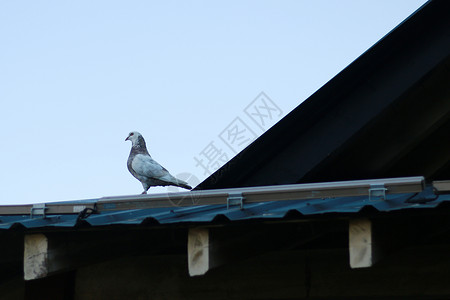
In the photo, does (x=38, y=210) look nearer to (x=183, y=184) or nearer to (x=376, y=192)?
(x=183, y=184)

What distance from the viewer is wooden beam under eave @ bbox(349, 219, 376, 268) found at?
390 centimetres

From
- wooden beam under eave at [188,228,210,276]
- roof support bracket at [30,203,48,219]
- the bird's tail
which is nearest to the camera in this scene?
wooden beam under eave at [188,228,210,276]

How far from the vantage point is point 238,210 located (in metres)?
4.12

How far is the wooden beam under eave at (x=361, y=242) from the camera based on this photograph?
3898mm

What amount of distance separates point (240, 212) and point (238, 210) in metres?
0.04

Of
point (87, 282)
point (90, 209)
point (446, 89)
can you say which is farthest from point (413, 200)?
point (87, 282)

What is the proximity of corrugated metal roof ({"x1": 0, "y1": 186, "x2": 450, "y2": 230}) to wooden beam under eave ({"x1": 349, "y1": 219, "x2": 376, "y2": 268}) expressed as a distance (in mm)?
94

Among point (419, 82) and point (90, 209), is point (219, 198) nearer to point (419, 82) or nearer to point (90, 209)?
point (90, 209)

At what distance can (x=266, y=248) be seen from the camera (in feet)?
15.1

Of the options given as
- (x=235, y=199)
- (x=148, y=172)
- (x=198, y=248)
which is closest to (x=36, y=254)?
(x=198, y=248)

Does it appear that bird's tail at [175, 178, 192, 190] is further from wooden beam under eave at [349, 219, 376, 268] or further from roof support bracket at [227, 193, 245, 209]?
wooden beam under eave at [349, 219, 376, 268]

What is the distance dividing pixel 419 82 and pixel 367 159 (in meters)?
0.68

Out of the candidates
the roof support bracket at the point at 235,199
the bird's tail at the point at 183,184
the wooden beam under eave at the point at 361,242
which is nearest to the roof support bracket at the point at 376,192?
the wooden beam under eave at the point at 361,242

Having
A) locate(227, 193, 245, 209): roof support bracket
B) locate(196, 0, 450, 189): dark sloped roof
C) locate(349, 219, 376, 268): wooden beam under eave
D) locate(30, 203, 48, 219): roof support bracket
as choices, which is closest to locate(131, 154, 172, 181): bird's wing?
locate(196, 0, 450, 189): dark sloped roof
